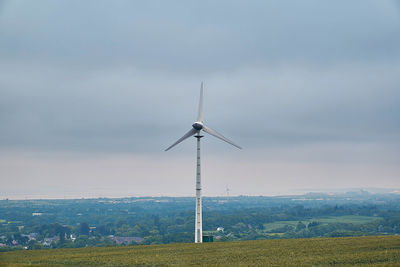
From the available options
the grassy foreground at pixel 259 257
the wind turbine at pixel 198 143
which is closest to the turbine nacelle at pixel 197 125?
the wind turbine at pixel 198 143

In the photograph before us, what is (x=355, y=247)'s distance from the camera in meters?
49.5

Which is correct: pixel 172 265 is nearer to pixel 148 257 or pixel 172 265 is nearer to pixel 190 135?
pixel 148 257

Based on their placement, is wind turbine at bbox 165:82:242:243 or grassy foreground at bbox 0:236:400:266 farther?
wind turbine at bbox 165:82:242:243

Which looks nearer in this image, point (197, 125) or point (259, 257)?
point (259, 257)

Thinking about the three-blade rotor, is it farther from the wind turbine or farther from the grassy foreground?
the grassy foreground

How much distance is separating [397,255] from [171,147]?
43.9 m

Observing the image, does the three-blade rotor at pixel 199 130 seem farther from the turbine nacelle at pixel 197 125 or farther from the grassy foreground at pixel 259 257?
the grassy foreground at pixel 259 257

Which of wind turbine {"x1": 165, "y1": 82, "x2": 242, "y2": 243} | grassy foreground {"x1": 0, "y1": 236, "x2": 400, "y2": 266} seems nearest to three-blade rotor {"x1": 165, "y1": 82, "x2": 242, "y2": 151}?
wind turbine {"x1": 165, "y1": 82, "x2": 242, "y2": 243}

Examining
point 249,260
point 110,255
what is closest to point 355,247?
point 249,260

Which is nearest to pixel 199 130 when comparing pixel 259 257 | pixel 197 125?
pixel 197 125

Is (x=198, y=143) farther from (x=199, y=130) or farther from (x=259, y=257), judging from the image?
(x=259, y=257)

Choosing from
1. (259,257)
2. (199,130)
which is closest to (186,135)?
(199,130)

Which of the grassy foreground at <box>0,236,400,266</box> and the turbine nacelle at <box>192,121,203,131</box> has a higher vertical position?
the turbine nacelle at <box>192,121,203,131</box>

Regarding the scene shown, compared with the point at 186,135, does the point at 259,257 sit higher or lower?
lower
